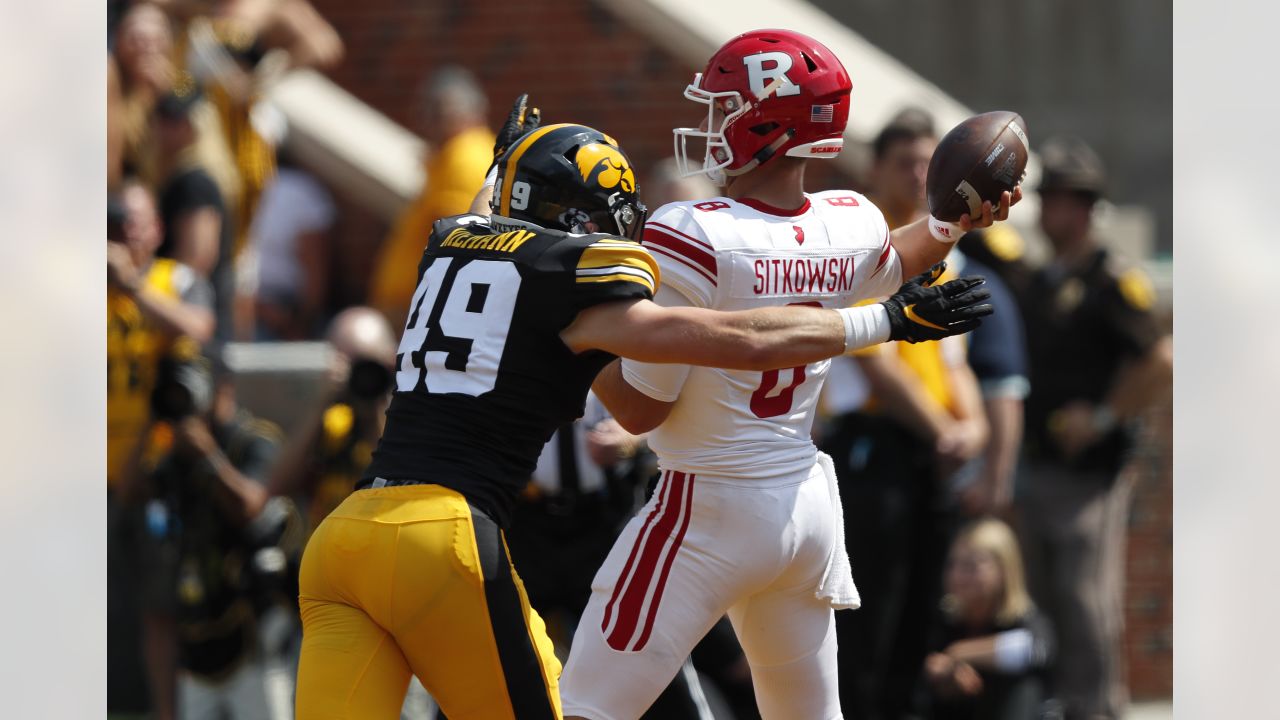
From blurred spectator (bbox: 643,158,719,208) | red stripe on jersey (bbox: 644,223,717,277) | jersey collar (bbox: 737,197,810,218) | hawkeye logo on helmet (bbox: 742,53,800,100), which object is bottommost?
blurred spectator (bbox: 643,158,719,208)

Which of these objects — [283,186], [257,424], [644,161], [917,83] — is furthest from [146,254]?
[917,83]

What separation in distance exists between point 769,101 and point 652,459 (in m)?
2.28

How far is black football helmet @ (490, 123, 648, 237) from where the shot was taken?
165 inches

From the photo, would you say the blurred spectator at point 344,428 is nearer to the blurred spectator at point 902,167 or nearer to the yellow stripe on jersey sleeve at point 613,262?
the blurred spectator at point 902,167

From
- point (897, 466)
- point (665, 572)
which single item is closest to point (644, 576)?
point (665, 572)

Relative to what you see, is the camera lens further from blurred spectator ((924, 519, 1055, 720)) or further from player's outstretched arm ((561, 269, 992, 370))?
player's outstretched arm ((561, 269, 992, 370))

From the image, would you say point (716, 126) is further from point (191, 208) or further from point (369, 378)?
point (191, 208)

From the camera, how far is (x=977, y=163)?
4496 millimetres

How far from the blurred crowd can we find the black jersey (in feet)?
6.36

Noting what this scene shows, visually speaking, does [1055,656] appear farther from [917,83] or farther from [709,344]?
[709,344]

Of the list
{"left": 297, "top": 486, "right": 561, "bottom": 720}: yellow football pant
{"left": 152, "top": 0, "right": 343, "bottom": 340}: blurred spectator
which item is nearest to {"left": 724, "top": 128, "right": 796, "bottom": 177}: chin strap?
{"left": 297, "top": 486, "right": 561, "bottom": 720}: yellow football pant

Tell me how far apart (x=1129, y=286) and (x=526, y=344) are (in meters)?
3.77

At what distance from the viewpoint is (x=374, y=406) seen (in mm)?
7020

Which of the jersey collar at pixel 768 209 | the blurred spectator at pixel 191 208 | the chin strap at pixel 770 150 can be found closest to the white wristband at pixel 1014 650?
the jersey collar at pixel 768 209
